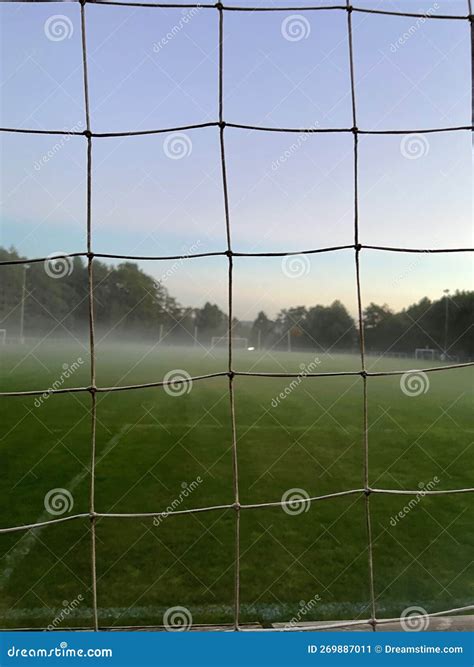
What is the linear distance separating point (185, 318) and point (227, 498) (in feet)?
3.45

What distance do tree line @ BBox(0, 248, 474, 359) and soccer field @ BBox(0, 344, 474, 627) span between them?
0.75ft

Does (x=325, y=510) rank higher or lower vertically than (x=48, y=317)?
lower

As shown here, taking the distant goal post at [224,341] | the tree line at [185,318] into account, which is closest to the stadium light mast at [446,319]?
the tree line at [185,318]

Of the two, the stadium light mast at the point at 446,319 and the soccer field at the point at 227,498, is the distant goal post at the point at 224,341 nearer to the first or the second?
the soccer field at the point at 227,498

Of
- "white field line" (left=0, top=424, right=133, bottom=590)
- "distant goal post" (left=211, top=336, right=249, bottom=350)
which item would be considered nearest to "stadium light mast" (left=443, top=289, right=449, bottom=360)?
"distant goal post" (left=211, top=336, right=249, bottom=350)

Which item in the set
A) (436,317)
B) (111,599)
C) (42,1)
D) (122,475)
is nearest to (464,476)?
(436,317)

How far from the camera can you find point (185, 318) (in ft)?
9.16

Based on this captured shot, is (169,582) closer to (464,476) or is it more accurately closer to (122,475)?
(122,475)

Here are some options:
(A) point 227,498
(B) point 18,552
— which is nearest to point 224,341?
(B) point 18,552

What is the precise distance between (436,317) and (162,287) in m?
1.51

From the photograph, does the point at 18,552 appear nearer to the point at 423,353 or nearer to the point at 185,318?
the point at 185,318

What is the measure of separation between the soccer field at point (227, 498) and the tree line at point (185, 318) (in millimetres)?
228

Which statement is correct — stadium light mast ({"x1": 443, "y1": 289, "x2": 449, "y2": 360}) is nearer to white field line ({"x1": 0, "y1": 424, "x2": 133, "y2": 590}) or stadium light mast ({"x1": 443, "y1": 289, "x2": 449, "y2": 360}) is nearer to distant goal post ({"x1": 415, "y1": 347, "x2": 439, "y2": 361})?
distant goal post ({"x1": 415, "y1": 347, "x2": 439, "y2": 361})

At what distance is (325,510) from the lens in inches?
94.4
